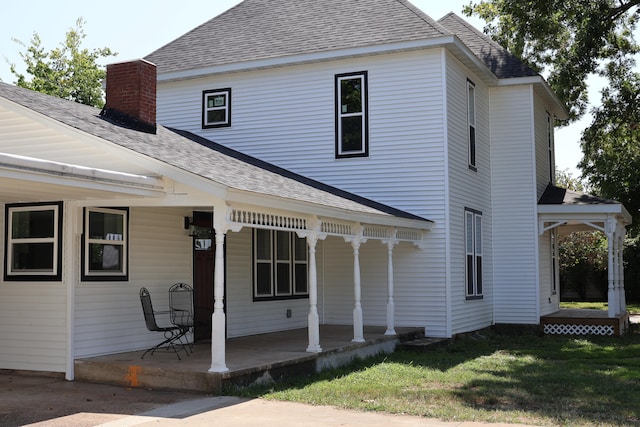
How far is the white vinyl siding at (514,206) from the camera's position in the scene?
18141 millimetres

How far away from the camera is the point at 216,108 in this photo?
17.8m

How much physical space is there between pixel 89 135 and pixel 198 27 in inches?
404

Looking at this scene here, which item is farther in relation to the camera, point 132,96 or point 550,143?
point 550,143

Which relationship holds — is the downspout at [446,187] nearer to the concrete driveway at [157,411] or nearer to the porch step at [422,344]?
the porch step at [422,344]

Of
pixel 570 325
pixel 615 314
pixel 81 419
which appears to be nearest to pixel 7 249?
pixel 81 419

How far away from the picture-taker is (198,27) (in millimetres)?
20141

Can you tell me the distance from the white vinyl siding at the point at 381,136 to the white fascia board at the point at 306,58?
267 mm

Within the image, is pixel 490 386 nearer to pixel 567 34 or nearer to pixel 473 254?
pixel 473 254

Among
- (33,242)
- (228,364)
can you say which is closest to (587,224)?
(228,364)

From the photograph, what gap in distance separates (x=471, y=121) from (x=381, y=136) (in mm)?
2646

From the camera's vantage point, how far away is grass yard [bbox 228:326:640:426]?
336 inches

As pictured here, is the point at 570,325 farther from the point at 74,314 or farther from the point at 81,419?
the point at 81,419

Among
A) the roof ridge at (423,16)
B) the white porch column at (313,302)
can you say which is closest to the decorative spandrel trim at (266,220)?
the white porch column at (313,302)

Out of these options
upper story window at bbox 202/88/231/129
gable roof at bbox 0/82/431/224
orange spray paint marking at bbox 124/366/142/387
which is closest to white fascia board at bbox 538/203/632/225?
gable roof at bbox 0/82/431/224
